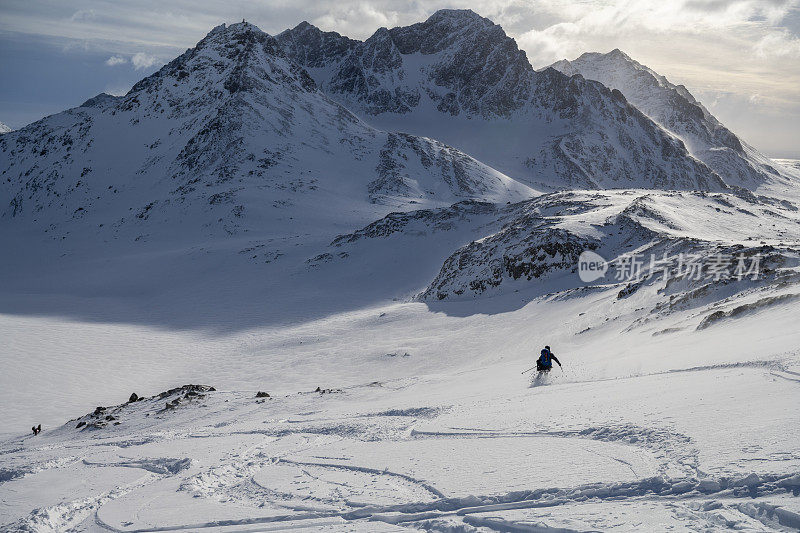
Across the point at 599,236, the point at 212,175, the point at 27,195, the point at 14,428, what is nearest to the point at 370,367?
the point at 14,428

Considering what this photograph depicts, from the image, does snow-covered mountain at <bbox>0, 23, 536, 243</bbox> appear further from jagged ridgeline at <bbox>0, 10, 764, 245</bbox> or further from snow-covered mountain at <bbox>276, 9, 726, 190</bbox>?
snow-covered mountain at <bbox>276, 9, 726, 190</bbox>

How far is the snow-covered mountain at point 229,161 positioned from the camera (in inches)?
3652

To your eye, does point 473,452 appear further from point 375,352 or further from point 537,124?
point 537,124

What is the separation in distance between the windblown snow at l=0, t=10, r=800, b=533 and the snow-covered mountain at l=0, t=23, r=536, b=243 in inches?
29.2

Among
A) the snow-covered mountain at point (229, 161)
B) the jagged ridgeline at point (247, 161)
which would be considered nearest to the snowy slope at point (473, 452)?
the snow-covered mountain at point (229, 161)

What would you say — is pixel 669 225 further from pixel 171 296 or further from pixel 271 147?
pixel 271 147

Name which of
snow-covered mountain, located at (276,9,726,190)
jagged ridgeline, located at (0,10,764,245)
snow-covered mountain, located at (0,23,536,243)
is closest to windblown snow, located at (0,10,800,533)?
snow-covered mountain, located at (0,23,536,243)

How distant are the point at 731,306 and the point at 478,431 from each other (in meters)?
14.2

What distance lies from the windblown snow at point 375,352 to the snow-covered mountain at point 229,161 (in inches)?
29.2

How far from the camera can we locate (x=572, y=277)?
39.1 metres

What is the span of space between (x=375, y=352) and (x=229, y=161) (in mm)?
81133

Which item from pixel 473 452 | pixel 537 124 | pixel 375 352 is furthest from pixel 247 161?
pixel 537 124

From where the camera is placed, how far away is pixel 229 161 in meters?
102

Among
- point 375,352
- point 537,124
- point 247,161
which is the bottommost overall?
point 375,352
